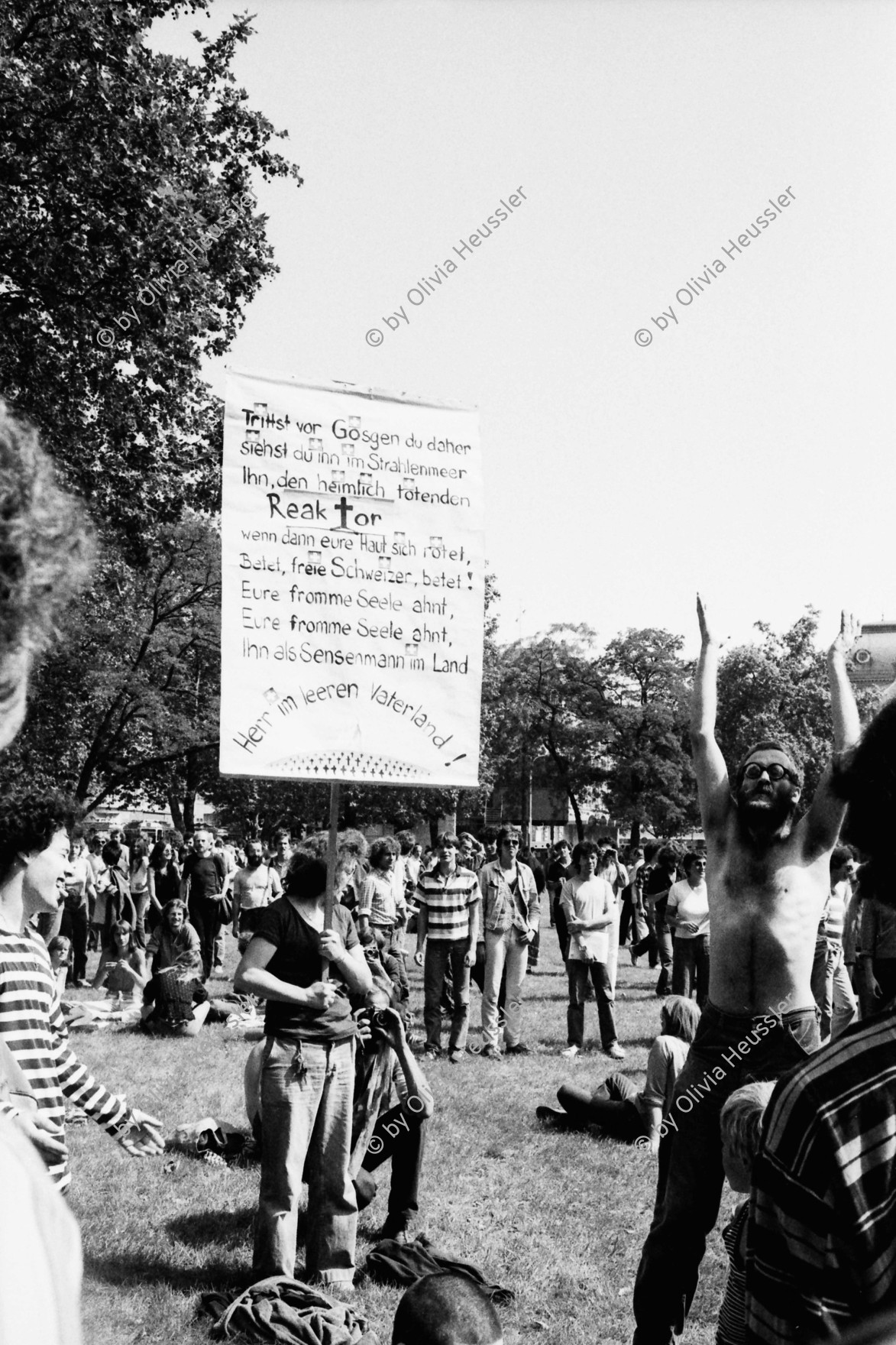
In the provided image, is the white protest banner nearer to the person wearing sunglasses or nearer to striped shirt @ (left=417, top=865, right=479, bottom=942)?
striped shirt @ (left=417, top=865, right=479, bottom=942)

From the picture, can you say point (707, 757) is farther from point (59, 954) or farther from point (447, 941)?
point (59, 954)

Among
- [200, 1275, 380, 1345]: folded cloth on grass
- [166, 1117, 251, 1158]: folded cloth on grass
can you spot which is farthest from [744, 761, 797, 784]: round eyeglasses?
[166, 1117, 251, 1158]: folded cloth on grass

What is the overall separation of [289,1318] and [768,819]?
262 cm

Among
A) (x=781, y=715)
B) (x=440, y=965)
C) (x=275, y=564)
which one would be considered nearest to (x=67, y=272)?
(x=440, y=965)

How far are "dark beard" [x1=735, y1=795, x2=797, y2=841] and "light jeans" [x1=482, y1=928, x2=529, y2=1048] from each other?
23.3 feet

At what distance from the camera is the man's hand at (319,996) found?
4621 mm

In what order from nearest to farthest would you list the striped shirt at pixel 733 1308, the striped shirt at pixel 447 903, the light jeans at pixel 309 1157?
the striped shirt at pixel 733 1308 < the light jeans at pixel 309 1157 < the striped shirt at pixel 447 903

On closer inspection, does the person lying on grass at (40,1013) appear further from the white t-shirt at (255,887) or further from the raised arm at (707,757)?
the white t-shirt at (255,887)

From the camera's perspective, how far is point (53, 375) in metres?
14.2

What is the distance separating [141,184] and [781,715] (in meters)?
42.3

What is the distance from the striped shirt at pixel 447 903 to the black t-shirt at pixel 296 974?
19.0 feet

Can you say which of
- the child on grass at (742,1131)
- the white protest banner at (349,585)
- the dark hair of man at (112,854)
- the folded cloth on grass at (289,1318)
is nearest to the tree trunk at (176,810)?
the dark hair of man at (112,854)

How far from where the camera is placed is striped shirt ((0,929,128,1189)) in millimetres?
3225

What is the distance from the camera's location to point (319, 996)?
15.2ft
